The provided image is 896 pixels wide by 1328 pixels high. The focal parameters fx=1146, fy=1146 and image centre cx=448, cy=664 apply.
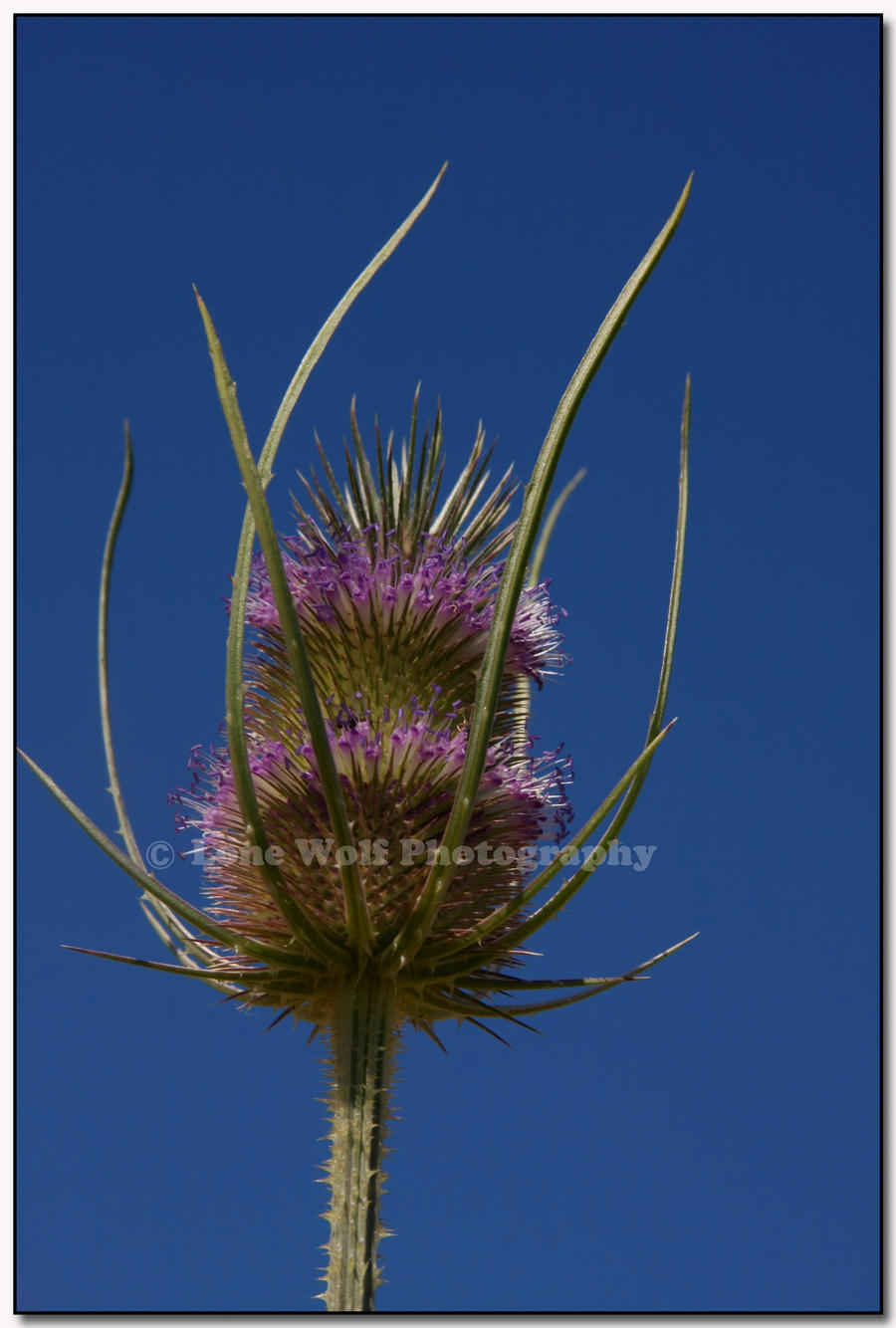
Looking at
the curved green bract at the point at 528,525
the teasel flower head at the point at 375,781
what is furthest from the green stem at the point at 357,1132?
the curved green bract at the point at 528,525

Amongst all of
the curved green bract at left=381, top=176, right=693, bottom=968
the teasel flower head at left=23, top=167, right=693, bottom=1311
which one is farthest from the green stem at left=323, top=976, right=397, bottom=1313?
the curved green bract at left=381, top=176, right=693, bottom=968

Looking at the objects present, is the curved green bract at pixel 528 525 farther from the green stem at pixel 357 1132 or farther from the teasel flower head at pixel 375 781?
the green stem at pixel 357 1132

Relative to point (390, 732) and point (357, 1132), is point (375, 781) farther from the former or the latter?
point (357, 1132)

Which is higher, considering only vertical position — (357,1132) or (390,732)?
(390,732)

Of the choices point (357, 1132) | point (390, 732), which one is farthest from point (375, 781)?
point (357, 1132)

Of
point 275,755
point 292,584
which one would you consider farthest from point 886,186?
point 275,755
